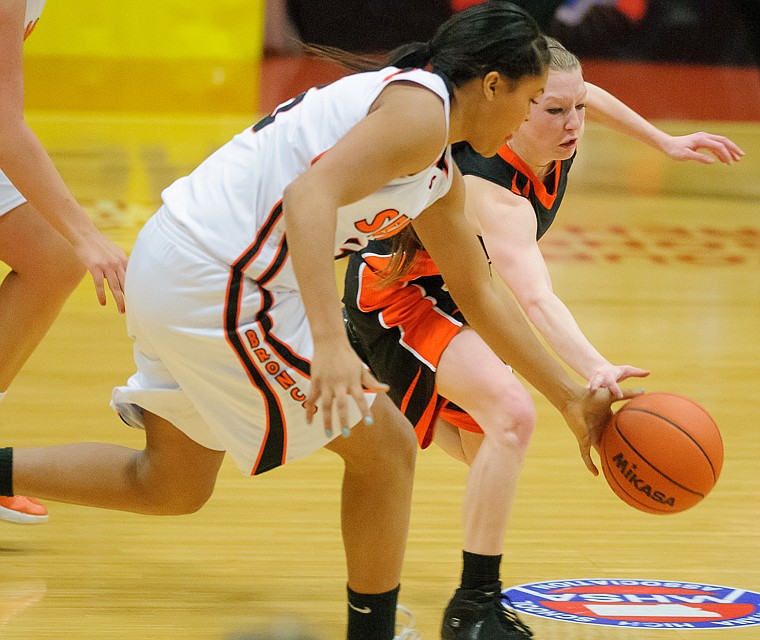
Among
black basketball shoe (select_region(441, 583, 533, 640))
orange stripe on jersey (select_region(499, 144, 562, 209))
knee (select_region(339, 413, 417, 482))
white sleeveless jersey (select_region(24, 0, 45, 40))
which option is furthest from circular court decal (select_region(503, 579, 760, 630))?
white sleeveless jersey (select_region(24, 0, 45, 40))

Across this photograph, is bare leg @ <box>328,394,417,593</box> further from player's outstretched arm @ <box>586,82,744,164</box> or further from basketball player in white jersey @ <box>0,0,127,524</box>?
player's outstretched arm @ <box>586,82,744,164</box>

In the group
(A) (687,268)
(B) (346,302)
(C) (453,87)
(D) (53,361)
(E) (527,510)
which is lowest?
(A) (687,268)

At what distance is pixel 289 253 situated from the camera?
6.73ft

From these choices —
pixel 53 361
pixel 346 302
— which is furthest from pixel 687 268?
pixel 346 302

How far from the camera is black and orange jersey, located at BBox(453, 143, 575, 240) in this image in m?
2.89

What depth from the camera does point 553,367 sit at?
2629mm

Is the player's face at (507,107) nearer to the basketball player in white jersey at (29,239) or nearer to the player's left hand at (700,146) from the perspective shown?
the basketball player in white jersey at (29,239)

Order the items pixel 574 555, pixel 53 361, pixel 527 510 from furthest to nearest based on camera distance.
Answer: pixel 53 361, pixel 527 510, pixel 574 555

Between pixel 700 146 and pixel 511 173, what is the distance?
63 cm

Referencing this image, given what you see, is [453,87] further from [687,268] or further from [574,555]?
[687,268]

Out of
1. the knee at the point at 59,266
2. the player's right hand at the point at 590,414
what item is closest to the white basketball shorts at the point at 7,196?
the knee at the point at 59,266

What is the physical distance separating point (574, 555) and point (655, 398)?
654 mm

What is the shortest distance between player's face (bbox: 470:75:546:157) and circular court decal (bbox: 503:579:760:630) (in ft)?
3.61

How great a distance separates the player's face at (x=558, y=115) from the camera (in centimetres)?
280
